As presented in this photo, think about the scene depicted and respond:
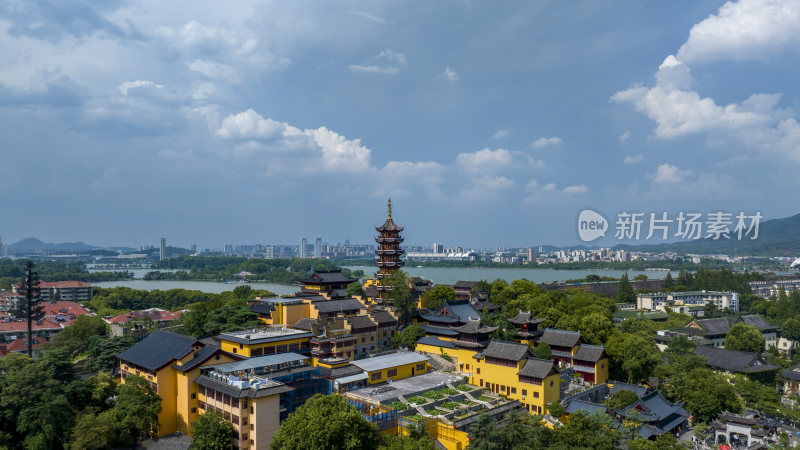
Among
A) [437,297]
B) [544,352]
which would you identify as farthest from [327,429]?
[437,297]

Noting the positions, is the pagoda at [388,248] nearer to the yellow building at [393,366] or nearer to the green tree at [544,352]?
the yellow building at [393,366]

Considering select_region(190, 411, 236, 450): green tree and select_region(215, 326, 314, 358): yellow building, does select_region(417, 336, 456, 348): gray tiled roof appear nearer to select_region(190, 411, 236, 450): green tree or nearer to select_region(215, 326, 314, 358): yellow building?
select_region(215, 326, 314, 358): yellow building

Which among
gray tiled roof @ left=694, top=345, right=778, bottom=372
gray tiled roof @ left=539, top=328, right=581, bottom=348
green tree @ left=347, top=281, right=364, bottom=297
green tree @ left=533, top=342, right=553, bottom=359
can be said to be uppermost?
green tree @ left=347, top=281, right=364, bottom=297

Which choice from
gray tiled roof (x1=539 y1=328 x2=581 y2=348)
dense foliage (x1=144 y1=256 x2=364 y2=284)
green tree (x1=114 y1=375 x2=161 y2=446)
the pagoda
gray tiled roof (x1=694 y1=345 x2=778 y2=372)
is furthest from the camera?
dense foliage (x1=144 y1=256 x2=364 y2=284)

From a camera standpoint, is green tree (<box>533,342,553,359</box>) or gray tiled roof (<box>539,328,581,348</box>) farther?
gray tiled roof (<box>539,328,581,348</box>)

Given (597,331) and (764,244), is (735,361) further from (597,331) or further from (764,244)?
(764,244)

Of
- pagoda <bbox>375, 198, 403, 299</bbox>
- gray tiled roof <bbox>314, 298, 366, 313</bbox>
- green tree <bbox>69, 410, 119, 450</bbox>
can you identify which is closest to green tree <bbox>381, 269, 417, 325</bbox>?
gray tiled roof <bbox>314, 298, 366, 313</bbox>

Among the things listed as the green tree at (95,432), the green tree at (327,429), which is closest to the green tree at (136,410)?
the green tree at (95,432)

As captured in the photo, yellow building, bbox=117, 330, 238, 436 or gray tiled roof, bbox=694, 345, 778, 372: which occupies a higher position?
yellow building, bbox=117, 330, 238, 436
